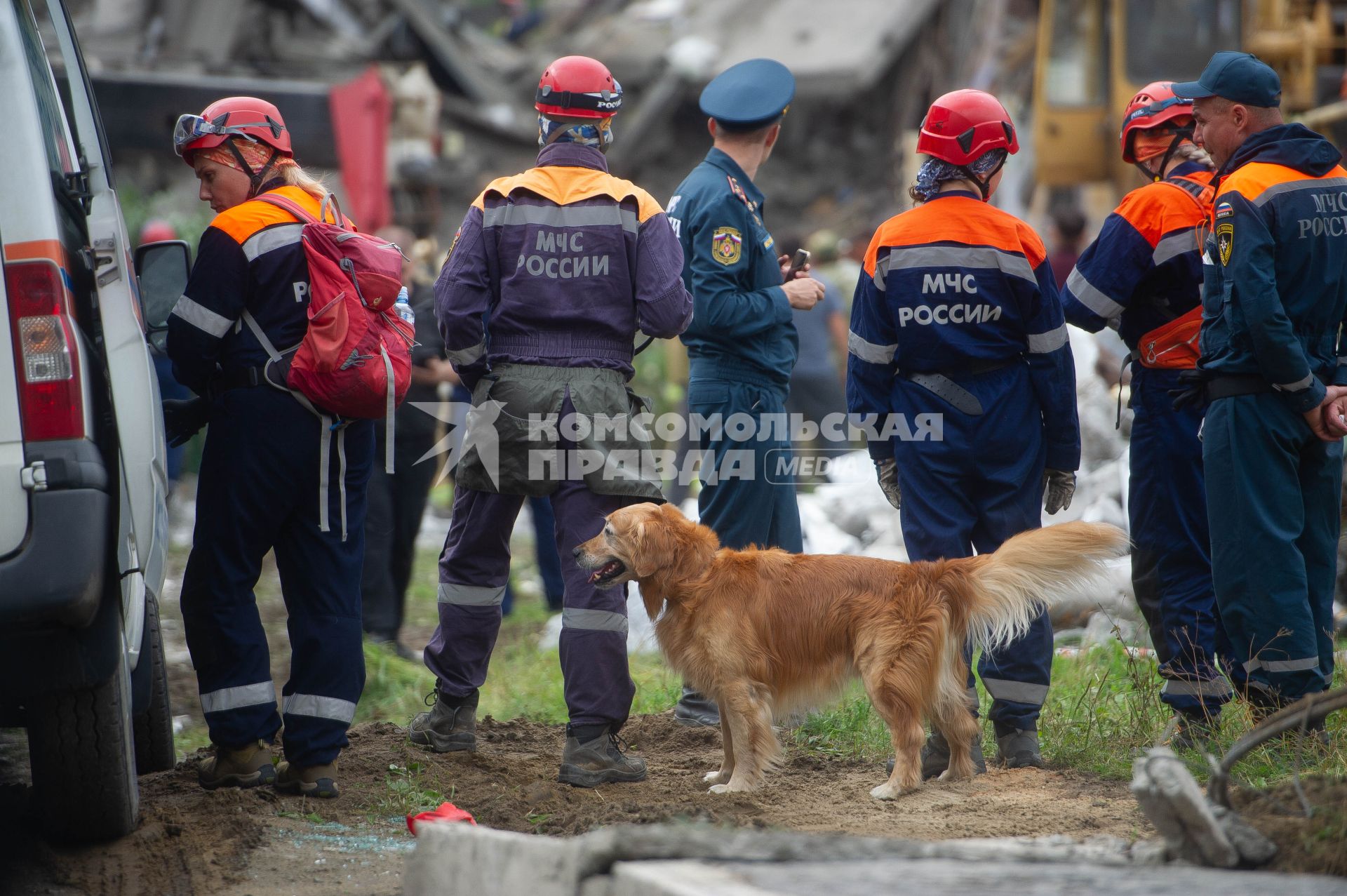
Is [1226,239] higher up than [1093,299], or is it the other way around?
[1226,239]

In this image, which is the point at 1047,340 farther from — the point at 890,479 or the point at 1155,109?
the point at 1155,109

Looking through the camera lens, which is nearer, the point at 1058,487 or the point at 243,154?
the point at 243,154

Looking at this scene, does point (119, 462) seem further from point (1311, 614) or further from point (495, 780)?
point (1311, 614)

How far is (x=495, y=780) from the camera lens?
15.0 ft

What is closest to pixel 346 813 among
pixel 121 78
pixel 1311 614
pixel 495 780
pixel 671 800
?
pixel 495 780

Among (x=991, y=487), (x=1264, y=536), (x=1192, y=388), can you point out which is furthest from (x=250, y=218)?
(x=1264, y=536)

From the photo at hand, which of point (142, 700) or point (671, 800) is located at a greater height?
point (142, 700)

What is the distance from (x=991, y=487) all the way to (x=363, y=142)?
11.4 meters

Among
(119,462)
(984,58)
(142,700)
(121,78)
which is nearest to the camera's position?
(119,462)

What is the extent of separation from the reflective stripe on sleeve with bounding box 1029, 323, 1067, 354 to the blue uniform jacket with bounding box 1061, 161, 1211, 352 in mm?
202

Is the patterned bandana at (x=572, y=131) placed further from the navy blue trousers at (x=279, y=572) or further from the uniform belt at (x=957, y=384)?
the uniform belt at (x=957, y=384)

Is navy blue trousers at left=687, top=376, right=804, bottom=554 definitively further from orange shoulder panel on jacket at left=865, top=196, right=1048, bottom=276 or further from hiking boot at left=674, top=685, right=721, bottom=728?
orange shoulder panel on jacket at left=865, top=196, right=1048, bottom=276

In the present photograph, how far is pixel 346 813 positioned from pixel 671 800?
1.02 meters

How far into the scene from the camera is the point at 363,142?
14.6 m
